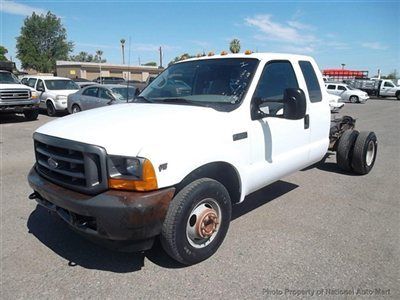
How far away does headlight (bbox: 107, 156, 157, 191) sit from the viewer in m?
2.80

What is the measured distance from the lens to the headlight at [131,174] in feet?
9.18

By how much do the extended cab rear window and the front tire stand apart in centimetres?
223

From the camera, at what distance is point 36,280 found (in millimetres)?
3158

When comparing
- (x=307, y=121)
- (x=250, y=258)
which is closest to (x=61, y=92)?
(x=307, y=121)

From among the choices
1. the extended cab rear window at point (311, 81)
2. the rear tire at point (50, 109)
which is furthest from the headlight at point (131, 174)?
the rear tire at point (50, 109)

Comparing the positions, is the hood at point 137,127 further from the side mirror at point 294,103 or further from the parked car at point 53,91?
the parked car at point 53,91

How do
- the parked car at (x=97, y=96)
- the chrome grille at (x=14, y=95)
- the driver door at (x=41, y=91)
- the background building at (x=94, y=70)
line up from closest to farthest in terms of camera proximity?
the parked car at (x=97, y=96)
the chrome grille at (x=14, y=95)
the driver door at (x=41, y=91)
the background building at (x=94, y=70)

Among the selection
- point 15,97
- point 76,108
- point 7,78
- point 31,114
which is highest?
point 7,78

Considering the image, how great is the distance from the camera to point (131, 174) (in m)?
2.85

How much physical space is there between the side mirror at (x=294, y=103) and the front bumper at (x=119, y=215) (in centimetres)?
146

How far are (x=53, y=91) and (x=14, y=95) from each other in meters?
2.68

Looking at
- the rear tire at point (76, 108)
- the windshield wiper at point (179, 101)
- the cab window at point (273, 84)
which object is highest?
the cab window at point (273, 84)

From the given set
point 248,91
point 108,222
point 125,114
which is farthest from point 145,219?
point 248,91

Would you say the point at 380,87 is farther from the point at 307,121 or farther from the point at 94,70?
the point at 94,70
